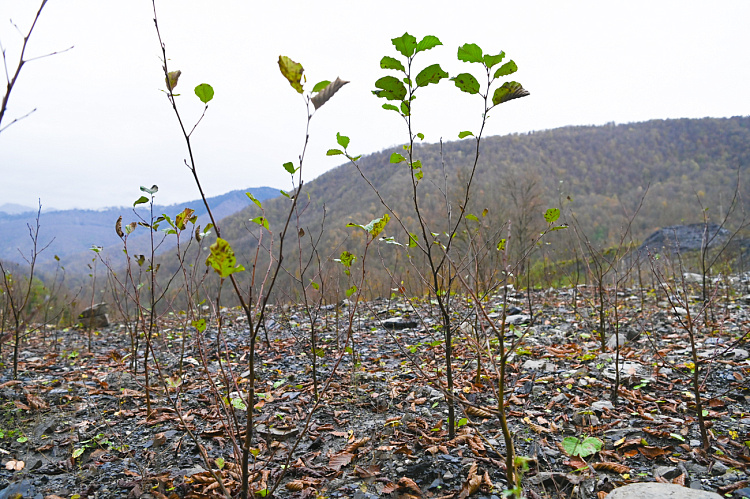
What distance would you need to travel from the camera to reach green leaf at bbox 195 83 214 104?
49.8 inches

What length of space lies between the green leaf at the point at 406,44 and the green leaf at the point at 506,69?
0.35 metres

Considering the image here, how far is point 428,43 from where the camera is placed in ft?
4.99

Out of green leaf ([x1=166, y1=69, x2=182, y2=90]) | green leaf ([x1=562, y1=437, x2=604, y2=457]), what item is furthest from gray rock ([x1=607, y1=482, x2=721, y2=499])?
green leaf ([x1=166, y1=69, x2=182, y2=90])

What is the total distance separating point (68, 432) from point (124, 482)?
1057 mm

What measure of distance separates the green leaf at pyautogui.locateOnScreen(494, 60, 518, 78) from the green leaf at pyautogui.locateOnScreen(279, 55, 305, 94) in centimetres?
80

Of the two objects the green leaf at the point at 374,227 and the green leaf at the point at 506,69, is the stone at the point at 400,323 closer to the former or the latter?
the green leaf at the point at 374,227

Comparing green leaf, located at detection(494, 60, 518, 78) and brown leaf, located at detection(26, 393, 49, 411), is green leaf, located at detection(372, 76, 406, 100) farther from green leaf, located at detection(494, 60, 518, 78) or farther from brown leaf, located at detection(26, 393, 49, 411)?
brown leaf, located at detection(26, 393, 49, 411)

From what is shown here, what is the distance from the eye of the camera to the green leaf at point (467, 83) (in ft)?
5.18

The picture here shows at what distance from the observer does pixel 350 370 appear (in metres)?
3.93

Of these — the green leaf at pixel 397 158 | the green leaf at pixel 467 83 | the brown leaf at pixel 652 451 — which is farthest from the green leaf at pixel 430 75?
the brown leaf at pixel 652 451

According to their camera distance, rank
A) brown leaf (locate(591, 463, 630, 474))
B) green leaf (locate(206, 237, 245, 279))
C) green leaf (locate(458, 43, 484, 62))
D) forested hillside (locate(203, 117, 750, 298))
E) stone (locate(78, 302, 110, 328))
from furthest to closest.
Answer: forested hillside (locate(203, 117, 750, 298)) < stone (locate(78, 302, 110, 328)) < brown leaf (locate(591, 463, 630, 474)) < green leaf (locate(458, 43, 484, 62)) < green leaf (locate(206, 237, 245, 279))

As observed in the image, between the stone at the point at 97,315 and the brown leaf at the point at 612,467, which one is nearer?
the brown leaf at the point at 612,467

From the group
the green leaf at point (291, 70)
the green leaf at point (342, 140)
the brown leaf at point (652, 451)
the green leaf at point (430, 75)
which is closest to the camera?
the green leaf at point (291, 70)

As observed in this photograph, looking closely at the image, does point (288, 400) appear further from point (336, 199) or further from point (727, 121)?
point (727, 121)
